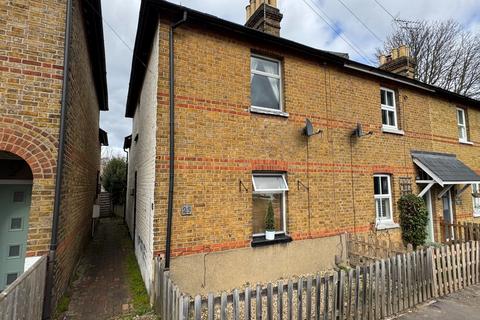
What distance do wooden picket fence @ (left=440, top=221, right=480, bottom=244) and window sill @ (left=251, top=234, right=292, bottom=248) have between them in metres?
7.18

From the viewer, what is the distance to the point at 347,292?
4758 mm

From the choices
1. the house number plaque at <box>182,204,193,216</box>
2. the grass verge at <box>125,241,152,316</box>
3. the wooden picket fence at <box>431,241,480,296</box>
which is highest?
the house number plaque at <box>182,204,193,216</box>

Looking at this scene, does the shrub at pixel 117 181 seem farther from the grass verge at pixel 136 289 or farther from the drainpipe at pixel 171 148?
the drainpipe at pixel 171 148

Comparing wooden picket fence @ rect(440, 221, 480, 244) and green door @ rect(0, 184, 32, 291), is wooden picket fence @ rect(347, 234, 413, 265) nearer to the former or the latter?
wooden picket fence @ rect(440, 221, 480, 244)

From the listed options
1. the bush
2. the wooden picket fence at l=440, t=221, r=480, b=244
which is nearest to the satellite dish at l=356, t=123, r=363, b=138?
the bush

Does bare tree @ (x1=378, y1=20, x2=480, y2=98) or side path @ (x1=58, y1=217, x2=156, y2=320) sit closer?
side path @ (x1=58, y1=217, x2=156, y2=320)

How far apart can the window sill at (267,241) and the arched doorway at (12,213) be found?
15.2ft

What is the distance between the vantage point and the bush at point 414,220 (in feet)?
27.7

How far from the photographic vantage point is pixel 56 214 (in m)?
4.23

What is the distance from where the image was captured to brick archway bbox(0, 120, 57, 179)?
13.2ft

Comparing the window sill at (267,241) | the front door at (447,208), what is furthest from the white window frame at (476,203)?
the window sill at (267,241)

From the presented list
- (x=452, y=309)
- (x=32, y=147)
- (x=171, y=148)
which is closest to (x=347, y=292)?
(x=452, y=309)

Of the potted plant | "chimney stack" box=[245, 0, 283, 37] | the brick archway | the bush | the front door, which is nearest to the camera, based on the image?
the brick archway

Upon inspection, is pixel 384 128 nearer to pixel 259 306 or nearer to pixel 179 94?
pixel 179 94
